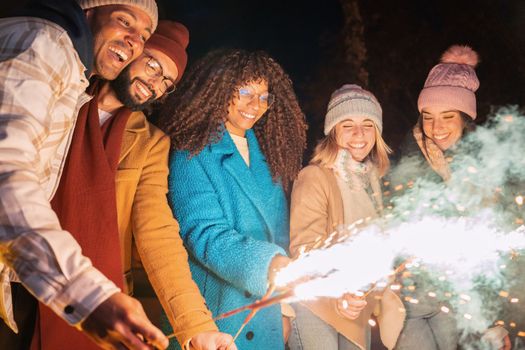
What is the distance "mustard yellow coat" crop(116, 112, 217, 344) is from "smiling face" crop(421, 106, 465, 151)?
2.73 meters

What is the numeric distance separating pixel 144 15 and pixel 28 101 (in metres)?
1.56

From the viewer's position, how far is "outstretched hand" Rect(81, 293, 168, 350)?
1560 millimetres

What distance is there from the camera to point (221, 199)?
3.45m

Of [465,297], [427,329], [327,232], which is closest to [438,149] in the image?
[465,297]

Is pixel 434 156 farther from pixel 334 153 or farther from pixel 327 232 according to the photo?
pixel 327 232

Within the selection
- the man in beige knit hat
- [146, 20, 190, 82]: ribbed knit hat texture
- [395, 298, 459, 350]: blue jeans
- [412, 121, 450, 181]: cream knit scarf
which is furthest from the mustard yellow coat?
[412, 121, 450, 181]: cream knit scarf

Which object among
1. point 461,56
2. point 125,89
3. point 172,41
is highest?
point 461,56

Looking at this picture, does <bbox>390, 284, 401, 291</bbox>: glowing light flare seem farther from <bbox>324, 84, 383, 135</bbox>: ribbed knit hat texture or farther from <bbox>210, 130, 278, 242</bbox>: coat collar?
<bbox>324, 84, 383, 135</bbox>: ribbed knit hat texture

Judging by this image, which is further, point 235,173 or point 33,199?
point 235,173

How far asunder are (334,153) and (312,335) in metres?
1.55

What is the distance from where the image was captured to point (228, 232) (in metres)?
3.25

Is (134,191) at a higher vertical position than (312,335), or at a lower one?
higher

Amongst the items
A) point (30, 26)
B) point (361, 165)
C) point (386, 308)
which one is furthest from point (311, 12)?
point (30, 26)

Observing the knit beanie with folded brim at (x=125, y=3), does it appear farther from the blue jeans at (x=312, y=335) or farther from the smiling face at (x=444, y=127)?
the smiling face at (x=444, y=127)
